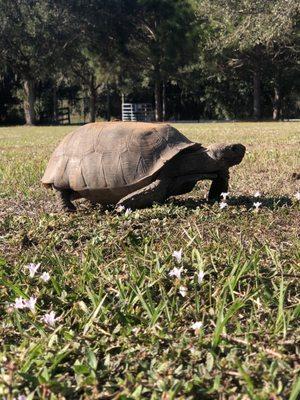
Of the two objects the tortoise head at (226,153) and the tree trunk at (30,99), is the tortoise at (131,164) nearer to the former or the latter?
the tortoise head at (226,153)

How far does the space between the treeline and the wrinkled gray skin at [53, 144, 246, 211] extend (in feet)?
70.9

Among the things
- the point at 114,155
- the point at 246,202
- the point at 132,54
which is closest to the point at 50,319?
the point at 114,155

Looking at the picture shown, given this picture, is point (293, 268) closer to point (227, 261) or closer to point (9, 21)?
point (227, 261)

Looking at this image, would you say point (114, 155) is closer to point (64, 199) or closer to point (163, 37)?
point (64, 199)

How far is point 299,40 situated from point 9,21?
15747 mm

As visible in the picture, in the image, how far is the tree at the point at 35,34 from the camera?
29.0 meters

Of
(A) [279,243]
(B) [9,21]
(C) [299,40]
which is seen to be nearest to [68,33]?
(B) [9,21]

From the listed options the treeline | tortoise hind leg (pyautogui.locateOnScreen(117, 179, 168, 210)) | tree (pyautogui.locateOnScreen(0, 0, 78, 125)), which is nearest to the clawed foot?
tortoise hind leg (pyautogui.locateOnScreen(117, 179, 168, 210))

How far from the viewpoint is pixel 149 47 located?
3262 cm

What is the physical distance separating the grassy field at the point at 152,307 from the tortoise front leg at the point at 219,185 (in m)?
0.59

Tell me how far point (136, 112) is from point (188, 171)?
119 ft

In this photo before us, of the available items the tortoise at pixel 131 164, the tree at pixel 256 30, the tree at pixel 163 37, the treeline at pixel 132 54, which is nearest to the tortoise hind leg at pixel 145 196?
the tortoise at pixel 131 164

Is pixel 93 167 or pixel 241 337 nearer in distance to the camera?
pixel 241 337

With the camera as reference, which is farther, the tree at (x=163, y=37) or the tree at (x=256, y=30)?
the tree at (x=163, y=37)
